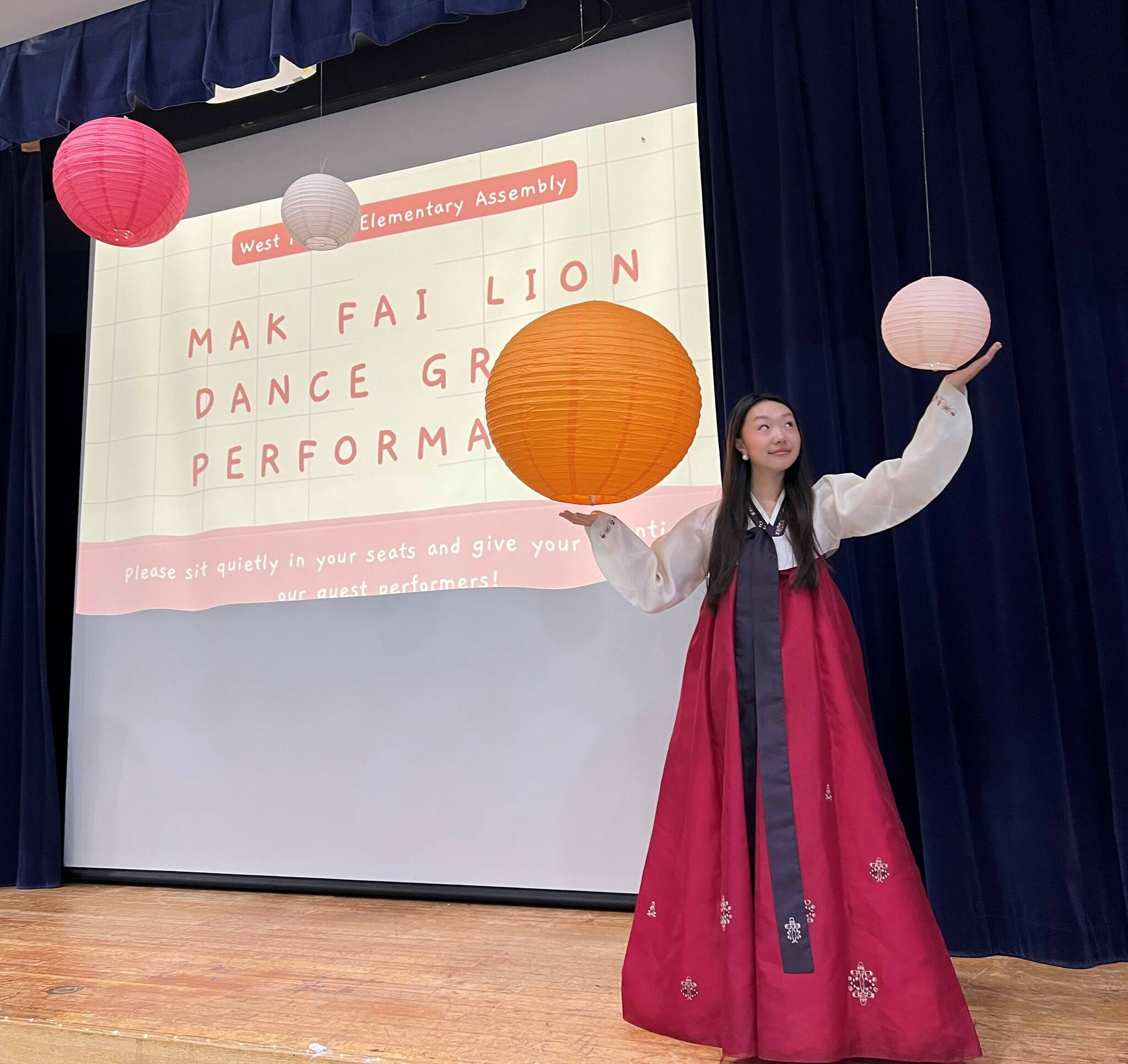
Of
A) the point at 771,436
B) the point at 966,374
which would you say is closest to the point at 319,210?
the point at 771,436

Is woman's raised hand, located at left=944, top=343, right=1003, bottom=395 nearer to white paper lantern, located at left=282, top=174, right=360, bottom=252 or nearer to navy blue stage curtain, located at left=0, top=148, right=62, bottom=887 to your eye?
white paper lantern, located at left=282, top=174, right=360, bottom=252

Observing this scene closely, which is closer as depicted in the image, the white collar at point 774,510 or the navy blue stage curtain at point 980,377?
the white collar at point 774,510

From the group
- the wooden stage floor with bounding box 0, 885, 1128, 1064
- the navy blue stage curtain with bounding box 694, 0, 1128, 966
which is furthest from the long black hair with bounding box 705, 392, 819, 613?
the wooden stage floor with bounding box 0, 885, 1128, 1064

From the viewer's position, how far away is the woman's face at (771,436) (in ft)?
6.11

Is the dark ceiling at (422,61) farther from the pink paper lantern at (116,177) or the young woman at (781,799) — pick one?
the young woman at (781,799)

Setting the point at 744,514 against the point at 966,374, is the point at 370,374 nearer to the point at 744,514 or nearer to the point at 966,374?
the point at 744,514

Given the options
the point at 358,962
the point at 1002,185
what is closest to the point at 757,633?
the point at 358,962

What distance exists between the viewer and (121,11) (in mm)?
3230

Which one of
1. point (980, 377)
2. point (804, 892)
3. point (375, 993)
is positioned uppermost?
point (980, 377)

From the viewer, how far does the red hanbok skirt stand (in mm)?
1619

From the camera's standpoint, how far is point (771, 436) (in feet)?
6.10

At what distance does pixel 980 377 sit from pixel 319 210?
175cm

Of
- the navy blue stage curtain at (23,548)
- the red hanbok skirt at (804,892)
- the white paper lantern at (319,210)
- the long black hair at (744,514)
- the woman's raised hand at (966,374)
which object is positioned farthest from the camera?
the navy blue stage curtain at (23,548)

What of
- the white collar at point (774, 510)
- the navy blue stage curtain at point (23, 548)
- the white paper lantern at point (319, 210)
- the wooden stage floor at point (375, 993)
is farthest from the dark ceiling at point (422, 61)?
the wooden stage floor at point (375, 993)
